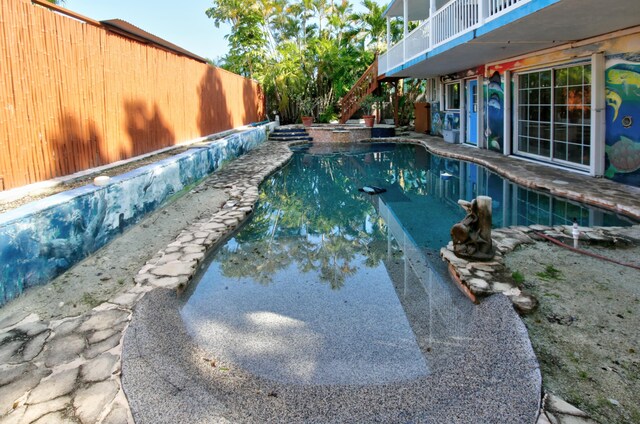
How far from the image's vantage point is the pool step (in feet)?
59.9

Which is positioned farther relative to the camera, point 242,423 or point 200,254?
point 200,254

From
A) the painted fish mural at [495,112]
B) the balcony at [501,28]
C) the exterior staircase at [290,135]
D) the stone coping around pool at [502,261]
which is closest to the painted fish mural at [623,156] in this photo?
the balcony at [501,28]

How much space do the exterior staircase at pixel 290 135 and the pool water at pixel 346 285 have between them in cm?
961

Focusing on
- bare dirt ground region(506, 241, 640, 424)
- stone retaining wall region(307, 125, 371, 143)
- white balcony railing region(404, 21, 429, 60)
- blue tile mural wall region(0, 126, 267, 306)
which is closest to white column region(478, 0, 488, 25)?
white balcony railing region(404, 21, 429, 60)

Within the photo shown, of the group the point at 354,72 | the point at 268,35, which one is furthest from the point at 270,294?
the point at 268,35

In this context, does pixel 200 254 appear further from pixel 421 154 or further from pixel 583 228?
pixel 421 154

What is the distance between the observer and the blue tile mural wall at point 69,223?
3.47 m

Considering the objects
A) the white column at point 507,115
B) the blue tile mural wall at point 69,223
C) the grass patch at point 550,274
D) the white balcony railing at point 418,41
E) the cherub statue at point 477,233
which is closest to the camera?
the blue tile mural wall at point 69,223

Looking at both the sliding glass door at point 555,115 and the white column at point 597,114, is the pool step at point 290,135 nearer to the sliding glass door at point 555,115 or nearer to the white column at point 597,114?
the sliding glass door at point 555,115

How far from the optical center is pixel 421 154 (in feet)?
44.3

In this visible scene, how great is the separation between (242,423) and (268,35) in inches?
1003

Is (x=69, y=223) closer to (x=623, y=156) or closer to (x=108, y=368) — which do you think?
(x=108, y=368)

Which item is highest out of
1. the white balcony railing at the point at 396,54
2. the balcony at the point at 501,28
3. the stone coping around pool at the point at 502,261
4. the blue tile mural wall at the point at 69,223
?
the white balcony railing at the point at 396,54

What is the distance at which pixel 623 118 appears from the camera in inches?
289
